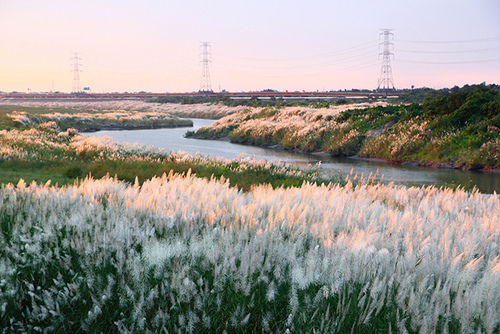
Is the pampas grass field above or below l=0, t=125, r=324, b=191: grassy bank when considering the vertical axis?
above

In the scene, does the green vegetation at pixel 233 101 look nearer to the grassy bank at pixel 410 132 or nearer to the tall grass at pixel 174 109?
the tall grass at pixel 174 109

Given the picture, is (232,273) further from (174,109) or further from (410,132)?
(174,109)

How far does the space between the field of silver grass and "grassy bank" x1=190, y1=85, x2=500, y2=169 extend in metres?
20.2

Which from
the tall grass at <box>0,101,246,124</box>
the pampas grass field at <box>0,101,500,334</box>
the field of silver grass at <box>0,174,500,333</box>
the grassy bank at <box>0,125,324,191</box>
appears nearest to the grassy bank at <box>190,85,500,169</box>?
the grassy bank at <box>0,125,324,191</box>

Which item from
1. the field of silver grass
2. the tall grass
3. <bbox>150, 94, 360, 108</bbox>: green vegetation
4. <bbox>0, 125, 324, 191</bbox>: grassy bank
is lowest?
<bbox>0, 125, 324, 191</bbox>: grassy bank

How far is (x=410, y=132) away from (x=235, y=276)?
25543 millimetres

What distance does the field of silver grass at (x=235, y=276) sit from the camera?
2818 mm

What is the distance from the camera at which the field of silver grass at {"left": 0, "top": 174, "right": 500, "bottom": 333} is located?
9.25ft

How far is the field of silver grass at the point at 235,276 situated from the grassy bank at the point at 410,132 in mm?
20210

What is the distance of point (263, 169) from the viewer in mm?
14586

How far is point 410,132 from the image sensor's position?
26578mm

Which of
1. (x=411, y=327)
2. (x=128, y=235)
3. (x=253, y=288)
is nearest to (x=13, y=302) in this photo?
(x=128, y=235)

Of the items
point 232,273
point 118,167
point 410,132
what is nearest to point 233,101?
point 410,132

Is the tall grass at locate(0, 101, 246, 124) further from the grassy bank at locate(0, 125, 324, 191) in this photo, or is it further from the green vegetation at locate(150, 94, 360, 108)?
the grassy bank at locate(0, 125, 324, 191)
